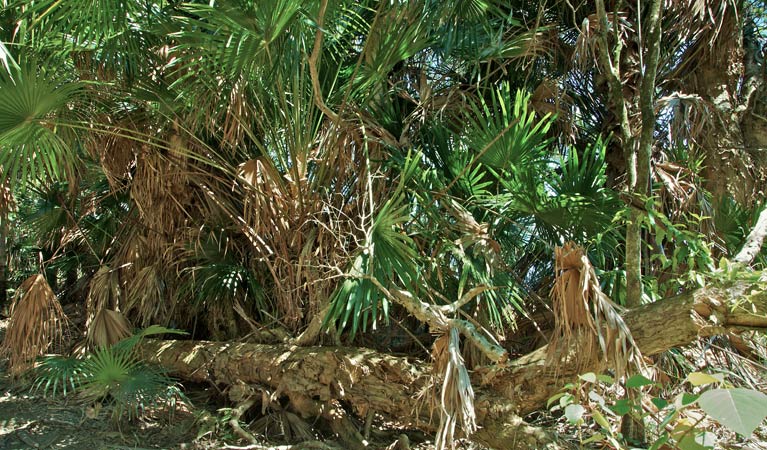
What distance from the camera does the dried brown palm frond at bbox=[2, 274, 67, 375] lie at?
386 centimetres

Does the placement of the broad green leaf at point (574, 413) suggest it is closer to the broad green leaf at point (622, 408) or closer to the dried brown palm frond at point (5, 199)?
the broad green leaf at point (622, 408)

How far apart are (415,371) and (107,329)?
2335mm

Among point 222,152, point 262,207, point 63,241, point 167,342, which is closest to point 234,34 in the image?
point 262,207

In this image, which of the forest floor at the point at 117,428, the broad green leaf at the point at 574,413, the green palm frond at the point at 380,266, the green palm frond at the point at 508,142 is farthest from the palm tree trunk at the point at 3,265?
the broad green leaf at the point at 574,413

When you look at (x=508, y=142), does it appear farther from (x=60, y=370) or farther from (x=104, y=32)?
(x=60, y=370)

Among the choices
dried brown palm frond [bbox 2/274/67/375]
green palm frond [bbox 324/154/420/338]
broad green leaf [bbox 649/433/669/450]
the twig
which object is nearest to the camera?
broad green leaf [bbox 649/433/669/450]

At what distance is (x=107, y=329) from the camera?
13.5 feet

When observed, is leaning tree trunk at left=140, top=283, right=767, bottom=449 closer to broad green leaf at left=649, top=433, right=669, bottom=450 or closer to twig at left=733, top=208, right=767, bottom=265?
twig at left=733, top=208, right=767, bottom=265

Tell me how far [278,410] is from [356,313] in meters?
1.31

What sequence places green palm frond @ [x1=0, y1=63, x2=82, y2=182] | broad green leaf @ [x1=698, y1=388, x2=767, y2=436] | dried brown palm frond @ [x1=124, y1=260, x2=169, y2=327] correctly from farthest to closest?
dried brown palm frond @ [x1=124, y1=260, x2=169, y2=327] → green palm frond @ [x1=0, y1=63, x2=82, y2=182] → broad green leaf @ [x1=698, y1=388, x2=767, y2=436]

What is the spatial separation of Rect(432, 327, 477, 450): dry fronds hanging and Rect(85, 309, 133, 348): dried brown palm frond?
2.62 metres

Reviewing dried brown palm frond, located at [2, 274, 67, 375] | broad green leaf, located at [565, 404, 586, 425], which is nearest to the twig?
broad green leaf, located at [565, 404, 586, 425]

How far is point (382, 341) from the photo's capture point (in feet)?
13.5

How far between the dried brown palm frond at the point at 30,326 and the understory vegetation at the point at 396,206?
20mm
